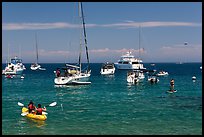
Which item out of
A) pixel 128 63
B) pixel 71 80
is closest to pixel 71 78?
pixel 71 80

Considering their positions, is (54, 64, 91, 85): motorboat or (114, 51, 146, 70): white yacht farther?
(114, 51, 146, 70): white yacht

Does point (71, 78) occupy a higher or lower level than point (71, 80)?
higher

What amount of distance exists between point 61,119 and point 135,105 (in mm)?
13887

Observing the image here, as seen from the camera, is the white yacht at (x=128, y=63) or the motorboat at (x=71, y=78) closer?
the motorboat at (x=71, y=78)

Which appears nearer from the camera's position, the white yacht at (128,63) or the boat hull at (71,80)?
the boat hull at (71,80)

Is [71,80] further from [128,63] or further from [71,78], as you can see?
[128,63]

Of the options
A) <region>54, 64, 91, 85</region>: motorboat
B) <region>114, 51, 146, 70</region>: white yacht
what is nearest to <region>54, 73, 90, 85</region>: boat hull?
<region>54, 64, 91, 85</region>: motorboat

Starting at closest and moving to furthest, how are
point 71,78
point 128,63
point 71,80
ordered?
point 71,78 < point 71,80 < point 128,63

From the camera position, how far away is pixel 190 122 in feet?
105

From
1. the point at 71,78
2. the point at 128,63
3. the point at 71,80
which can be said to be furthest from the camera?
the point at 128,63

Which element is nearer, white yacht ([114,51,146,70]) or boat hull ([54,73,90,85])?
boat hull ([54,73,90,85])

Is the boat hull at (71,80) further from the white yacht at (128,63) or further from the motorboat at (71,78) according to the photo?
the white yacht at (128,63)

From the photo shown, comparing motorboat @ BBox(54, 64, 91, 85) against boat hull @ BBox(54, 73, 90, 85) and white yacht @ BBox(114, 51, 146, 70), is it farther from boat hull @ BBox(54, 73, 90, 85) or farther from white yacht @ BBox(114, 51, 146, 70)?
white yacht @ BBox(114, 51, 146, 70)

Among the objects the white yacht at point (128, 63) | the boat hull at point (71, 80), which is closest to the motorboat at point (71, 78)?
the boat hull at point (71, 80)
